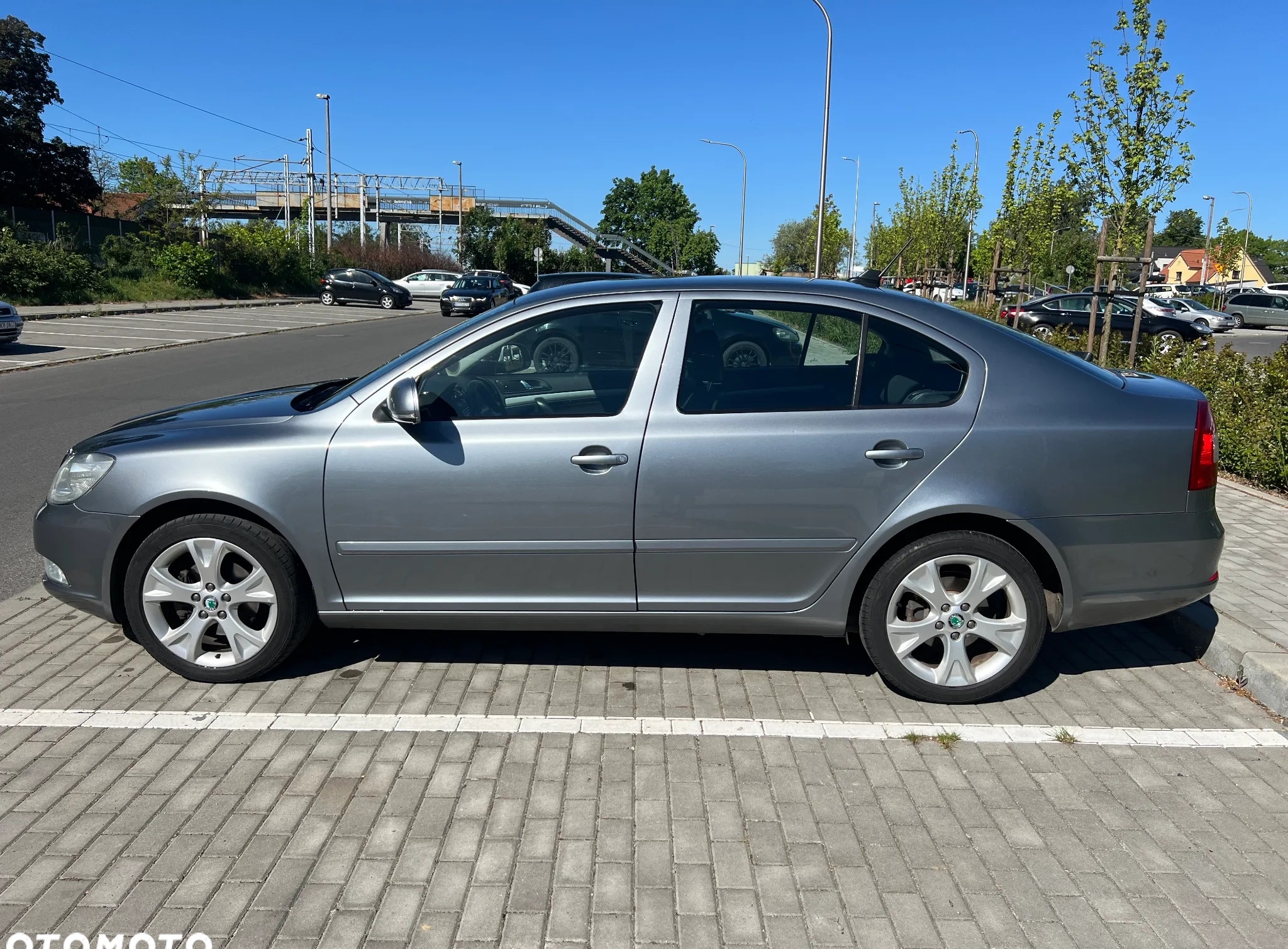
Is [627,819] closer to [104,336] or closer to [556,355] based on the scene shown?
[556,355]

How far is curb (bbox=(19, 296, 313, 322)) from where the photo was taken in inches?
1066

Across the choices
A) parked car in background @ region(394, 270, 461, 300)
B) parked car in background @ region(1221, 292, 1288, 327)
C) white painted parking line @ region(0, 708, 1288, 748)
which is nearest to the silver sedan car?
white painted parking line @ region(0, 708, 1288, 748)

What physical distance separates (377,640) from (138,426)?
57.0 inches

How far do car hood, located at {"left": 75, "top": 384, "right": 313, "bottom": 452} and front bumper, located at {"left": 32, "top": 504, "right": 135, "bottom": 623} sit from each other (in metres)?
0.31

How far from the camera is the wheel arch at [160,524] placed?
165 inches

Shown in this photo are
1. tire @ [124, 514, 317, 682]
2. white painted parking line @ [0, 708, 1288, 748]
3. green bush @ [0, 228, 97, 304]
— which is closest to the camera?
white painted parking line @ [0, 708, 1288, 748]

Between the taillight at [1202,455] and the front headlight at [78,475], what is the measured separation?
14.5ft

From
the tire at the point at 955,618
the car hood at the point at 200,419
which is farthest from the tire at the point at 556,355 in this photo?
the tire at the point at 955,618

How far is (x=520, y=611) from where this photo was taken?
420 centimetres

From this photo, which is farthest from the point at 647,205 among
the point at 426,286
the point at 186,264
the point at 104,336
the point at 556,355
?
the point at 556,355

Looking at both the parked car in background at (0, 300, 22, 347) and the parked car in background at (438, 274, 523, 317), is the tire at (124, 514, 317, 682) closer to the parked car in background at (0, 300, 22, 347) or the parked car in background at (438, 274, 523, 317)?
the parked car in background at (0, 300, 22, 347)

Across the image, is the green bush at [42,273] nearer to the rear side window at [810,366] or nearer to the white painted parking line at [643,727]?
the white painted parking line at [643,727]

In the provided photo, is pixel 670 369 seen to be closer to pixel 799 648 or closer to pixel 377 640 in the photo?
pixel 799 648

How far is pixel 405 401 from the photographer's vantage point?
3963 millimetres
